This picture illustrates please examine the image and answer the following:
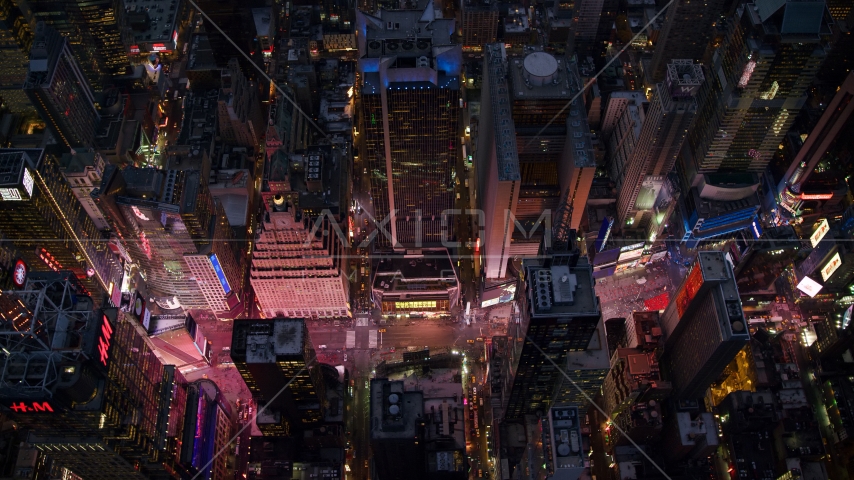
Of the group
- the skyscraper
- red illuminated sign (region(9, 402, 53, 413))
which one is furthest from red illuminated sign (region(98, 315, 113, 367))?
red illuminated sign (region(9, 402, 53, 413))

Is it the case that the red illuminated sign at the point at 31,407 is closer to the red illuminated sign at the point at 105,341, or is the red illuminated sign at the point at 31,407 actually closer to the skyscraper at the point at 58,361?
the skyscraper at the point at 58,361

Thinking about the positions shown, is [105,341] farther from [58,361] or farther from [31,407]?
[31,407]

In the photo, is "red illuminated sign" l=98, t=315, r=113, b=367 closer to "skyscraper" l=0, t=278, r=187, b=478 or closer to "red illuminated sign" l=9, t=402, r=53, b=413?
"skyscraper" l=0, t=278, r=187, b=478

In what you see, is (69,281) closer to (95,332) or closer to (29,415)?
(95,332)

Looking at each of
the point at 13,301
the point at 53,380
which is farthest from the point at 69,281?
the point at 53,380

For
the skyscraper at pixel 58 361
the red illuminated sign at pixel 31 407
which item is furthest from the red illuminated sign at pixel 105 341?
the red illuminated sign at pixel 31 407

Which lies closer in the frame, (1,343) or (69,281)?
(1,343)
